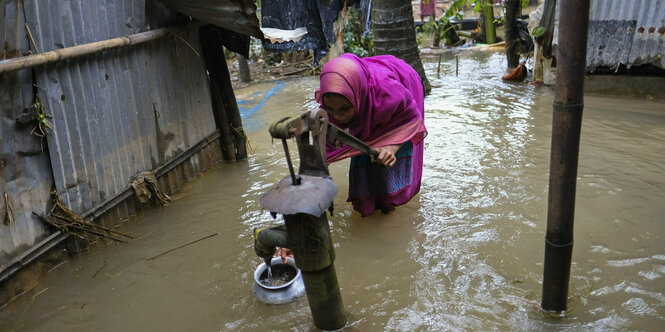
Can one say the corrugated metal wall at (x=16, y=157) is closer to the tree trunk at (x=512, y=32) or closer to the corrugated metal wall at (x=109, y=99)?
the corrugated metal wall at (x=109, y=99)

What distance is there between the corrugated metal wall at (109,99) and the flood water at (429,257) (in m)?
0.49

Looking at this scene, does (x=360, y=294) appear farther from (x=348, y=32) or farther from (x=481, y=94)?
(x=348, y=32)

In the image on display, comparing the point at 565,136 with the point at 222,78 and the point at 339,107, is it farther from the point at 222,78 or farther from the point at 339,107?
the point at 222,78

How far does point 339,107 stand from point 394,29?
4590 millimetres

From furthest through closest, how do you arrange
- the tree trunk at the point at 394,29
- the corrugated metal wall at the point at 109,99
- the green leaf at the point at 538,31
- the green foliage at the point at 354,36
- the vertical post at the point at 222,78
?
the green foliage at the point at 354,36 < the green leaf at the point at 538,31 < the tree trunk at the point at 394,29 < the vertical post at the point at 222,78 < the corrugated metal wall at the point at 109,99

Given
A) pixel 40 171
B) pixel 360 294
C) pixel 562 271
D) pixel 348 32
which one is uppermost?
pixel 348 32

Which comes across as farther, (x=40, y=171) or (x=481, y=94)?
(x=481, y=94)

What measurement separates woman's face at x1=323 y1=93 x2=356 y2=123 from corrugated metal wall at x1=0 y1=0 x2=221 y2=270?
1.90m

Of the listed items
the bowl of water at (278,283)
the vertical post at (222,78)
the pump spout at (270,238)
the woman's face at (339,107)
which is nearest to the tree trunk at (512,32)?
the vertical post at (222,78)

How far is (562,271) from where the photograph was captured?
248 cm

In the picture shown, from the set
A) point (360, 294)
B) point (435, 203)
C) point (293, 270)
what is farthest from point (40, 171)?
point (435, 203)

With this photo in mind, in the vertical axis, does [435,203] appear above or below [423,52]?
below

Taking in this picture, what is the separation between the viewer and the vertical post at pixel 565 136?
2.00 metres

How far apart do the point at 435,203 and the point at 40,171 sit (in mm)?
3217
